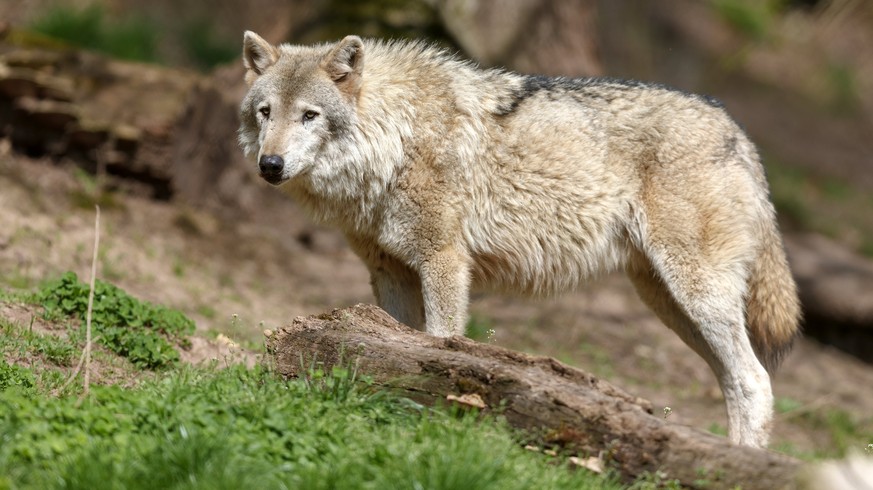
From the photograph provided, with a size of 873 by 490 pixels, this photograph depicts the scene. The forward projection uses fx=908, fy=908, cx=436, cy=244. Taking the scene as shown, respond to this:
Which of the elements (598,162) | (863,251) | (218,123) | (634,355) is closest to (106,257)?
(218,123)

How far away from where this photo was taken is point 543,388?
182 inches

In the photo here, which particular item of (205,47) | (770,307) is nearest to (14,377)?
(770,307)

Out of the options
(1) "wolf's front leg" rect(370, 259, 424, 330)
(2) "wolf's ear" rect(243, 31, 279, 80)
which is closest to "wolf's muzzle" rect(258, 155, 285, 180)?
(2) "wolf's ear" rect(243, 31, 279, 80)

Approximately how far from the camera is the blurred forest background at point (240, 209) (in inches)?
382

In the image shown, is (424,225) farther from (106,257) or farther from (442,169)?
(106,257)

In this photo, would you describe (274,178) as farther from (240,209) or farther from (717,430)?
(240,209)

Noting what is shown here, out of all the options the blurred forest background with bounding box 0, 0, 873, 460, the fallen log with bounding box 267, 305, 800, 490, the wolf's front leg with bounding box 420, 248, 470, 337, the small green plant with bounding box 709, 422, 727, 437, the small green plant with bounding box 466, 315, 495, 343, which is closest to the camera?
the fallen log with bounding box 267, 305, 800, 490

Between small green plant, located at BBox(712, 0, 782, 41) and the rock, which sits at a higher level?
small green plant, located at BBox(712, 0, 782, 41)

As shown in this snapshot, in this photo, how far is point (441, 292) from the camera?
638 centimetres

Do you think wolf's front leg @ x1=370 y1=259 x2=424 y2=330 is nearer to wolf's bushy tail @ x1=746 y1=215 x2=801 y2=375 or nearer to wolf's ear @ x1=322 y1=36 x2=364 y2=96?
wolf's ear @ x1=322 y1=36 x2=364 y2=96

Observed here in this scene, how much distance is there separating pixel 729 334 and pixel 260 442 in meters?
3.79

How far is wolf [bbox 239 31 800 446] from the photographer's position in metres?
6.45

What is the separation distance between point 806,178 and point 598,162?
13.8 meters

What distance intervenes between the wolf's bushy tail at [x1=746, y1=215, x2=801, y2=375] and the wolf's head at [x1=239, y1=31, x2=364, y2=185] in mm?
3314
